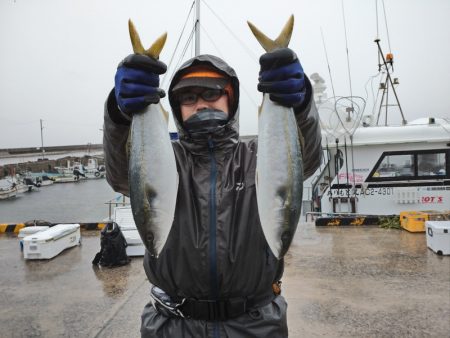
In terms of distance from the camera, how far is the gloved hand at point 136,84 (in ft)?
5.72

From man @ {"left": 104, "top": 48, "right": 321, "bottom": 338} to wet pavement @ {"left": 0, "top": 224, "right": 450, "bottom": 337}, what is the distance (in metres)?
2.21

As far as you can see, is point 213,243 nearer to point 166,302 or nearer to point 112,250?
point 166,302

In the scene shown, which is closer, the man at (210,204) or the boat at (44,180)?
the man at (210,204)

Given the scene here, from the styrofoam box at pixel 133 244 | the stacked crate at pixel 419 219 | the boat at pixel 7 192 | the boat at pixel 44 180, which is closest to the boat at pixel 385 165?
the stacked crate at pixel 419 219

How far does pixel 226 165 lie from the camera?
2.00m

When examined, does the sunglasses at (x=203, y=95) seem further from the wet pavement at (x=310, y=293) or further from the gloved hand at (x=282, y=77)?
the wet pavement at (x=310, y=293)

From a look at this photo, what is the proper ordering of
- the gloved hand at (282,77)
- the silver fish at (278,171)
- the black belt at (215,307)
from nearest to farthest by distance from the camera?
the silver fish at (278,171), the gloved hand at (282,77), the black belt at (215,307)

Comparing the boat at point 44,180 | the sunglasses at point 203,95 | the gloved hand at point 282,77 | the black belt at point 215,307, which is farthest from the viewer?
the boat at point 44,180

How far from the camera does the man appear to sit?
1.79 meters

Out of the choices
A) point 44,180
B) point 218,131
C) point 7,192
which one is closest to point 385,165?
point 218,131

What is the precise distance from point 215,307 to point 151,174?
0.77 meters

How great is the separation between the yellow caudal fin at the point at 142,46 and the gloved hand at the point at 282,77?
52 cm

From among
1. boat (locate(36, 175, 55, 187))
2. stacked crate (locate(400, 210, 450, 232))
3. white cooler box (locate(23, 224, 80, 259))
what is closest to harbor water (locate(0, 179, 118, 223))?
boat (locate(36, 175, 55, 187))

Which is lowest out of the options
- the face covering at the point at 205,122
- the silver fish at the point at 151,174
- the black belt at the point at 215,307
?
the black belt at the point at 215,307
